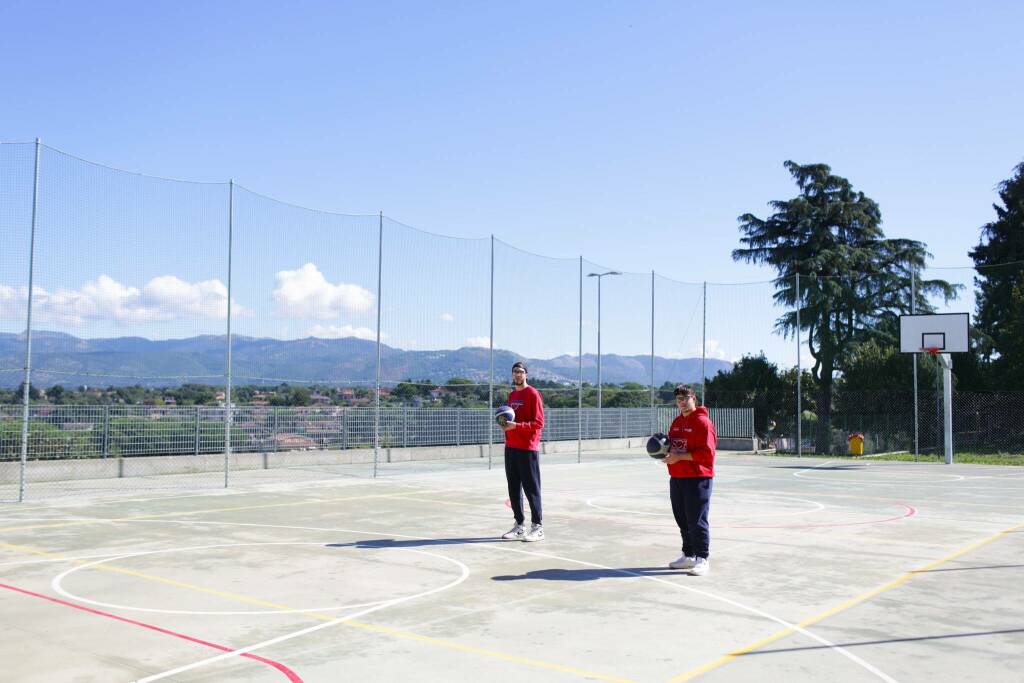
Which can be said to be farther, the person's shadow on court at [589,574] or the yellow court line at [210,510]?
the yellow court line at [210,510]

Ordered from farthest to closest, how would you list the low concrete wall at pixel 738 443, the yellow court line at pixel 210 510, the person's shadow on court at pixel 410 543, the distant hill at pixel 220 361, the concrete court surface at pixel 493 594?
the low concrete wall at pixel 738 443 < the distant hill at pixel 220 361 < the yellow court line at pixel 210 510 < the person's shadow on court at pixel 410 543 < the concrete court surface at pixel 493 594

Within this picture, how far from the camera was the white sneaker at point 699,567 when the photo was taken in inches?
330

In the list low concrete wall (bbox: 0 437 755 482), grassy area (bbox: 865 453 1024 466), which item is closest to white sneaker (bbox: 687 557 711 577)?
low concrete wall (bbox: 0 437 755 482)

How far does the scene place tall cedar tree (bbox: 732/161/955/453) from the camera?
39.7 meters

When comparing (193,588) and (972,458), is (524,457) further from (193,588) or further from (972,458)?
(972,458)

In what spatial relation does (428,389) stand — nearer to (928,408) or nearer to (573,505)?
(573,505)

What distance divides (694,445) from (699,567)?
1102mm

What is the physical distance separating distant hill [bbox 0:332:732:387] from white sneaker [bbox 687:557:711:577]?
34.4 ft

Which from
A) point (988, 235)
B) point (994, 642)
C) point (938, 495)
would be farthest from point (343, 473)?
point (988, 235)

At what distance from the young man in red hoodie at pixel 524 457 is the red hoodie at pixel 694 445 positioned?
2099 millimetres

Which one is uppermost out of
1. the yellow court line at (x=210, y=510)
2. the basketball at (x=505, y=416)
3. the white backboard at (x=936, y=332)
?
the white backboard at (x=936, y=332)

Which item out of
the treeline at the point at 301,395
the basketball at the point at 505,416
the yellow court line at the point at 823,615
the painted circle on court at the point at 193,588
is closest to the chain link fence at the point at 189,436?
the treeline at the point at 301,395

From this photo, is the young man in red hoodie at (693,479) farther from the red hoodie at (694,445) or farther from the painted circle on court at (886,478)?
the painted circle on court at (886,478)

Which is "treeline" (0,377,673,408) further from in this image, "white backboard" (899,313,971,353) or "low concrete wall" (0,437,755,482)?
"white backboard" (899,313,971,353)
